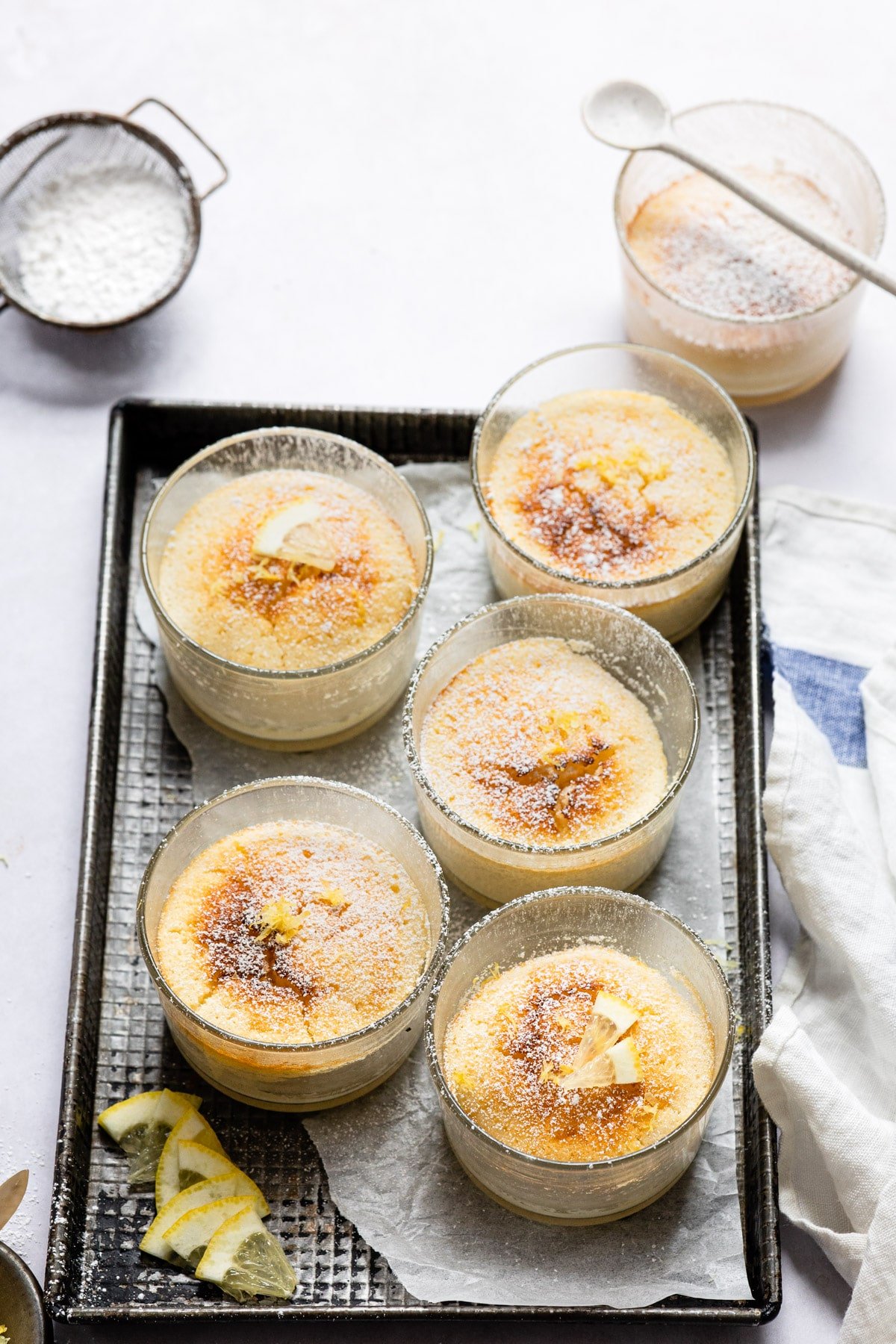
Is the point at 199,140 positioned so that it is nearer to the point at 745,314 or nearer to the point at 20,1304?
the point at 745,314

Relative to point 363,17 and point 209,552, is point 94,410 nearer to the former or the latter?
point 209,552

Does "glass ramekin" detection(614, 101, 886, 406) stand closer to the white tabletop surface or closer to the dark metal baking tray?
the white tabletop surface

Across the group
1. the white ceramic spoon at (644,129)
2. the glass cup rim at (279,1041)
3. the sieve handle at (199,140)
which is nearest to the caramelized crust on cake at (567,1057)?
the glass cup rim at (279,1041)

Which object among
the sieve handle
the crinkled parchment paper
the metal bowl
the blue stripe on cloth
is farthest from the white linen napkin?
the sieve handle

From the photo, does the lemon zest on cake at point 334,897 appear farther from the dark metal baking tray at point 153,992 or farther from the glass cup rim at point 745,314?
the glass cup rim at point 745,314

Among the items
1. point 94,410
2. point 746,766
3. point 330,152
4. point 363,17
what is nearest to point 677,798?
point 746,766

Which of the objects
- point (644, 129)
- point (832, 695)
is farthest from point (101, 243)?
point (832, 695)
